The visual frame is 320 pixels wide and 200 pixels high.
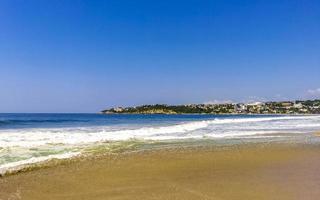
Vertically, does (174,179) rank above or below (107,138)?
below

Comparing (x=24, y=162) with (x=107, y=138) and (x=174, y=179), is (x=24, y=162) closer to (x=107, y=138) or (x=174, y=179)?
(x=174, y=179)

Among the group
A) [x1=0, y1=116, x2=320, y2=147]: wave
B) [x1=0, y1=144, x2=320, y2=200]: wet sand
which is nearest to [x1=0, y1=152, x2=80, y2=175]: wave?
[x1=0, y1=144, x2=320, y2=200]: wet sand

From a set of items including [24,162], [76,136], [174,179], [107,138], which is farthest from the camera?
[76,136]

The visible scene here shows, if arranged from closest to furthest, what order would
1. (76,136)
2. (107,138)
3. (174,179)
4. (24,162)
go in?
1. (174,179)
2. (24,162)
3. (107,138)
4. (76,136)

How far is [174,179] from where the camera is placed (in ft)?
33.4

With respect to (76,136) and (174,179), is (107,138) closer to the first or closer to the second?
(76,136)

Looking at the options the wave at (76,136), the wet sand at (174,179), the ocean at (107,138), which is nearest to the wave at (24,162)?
the ocean at (107,138)

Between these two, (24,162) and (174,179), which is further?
(24,162)

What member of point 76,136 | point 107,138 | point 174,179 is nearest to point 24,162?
point 174,179

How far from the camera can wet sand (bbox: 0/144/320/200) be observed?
840 centimetres

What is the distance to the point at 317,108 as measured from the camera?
608ft

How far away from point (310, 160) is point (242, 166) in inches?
104

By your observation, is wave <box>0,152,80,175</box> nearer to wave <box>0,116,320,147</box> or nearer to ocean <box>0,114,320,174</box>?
ocean <box>0,114,320,174</box>

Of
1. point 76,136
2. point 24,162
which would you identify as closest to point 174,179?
point 24,162
